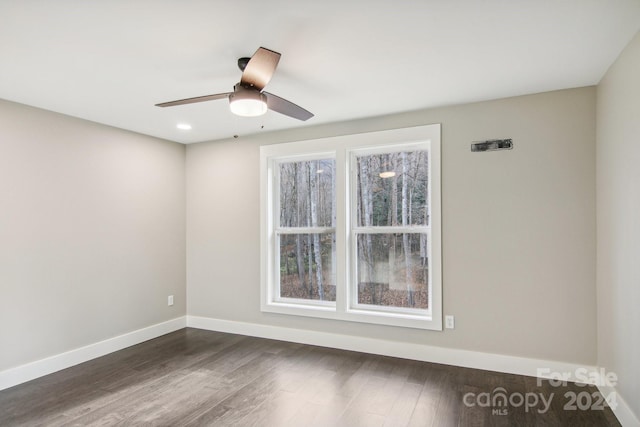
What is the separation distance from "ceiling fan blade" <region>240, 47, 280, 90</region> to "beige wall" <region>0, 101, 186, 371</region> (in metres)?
2.42

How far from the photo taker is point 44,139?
11.2ft

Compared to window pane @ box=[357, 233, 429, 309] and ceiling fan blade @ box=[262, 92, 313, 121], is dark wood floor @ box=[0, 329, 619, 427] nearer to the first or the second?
window pane @ box=[357, 233, 429, 309]

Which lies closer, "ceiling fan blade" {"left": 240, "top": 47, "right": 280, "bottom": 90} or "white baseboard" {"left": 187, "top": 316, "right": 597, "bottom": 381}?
"ceiling fan blade" {"left": 240, "top": 47, "right": 280, "bottom": 90}

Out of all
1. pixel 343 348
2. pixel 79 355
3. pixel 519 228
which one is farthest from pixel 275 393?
pixel 519 228

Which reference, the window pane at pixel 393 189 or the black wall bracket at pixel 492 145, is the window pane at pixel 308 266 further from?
the black wall bracket at pixel 492 145

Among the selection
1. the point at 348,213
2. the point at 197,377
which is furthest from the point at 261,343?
the point at 348,213

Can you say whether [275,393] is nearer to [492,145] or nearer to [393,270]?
[393,270]

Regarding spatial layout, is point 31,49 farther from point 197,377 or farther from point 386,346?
point 386,346

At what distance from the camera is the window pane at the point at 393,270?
3758 millimetres

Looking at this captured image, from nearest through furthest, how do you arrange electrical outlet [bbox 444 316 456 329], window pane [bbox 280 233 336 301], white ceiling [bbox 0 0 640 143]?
white ceiling [bbox 0 0 640 143] < electrical outlet [bbox 444 316 456 329] < window pane [bbox 280 233 336 301]

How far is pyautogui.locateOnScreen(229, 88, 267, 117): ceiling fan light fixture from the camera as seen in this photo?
2297 millimetres

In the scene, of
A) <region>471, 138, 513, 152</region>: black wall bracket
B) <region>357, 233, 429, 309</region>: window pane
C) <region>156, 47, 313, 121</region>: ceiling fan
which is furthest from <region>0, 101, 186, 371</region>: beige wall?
<region>471, 138, 513, 152</region>: black wall bracket

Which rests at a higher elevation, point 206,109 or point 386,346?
point 206,109

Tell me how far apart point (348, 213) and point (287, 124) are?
1.22 m
